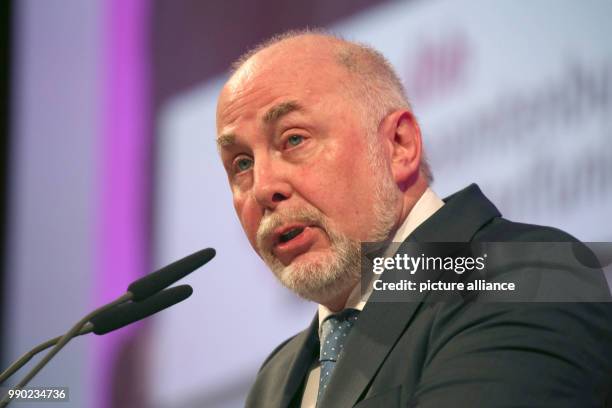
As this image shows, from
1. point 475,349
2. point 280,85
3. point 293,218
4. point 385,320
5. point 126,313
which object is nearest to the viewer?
point 475,349

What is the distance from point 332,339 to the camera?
6.63 feet

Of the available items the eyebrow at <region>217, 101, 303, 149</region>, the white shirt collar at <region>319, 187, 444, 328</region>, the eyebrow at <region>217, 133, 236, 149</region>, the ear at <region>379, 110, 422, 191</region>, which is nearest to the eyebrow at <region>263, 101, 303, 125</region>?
the eyebrow at <region>217, 101, 303, 149</region>

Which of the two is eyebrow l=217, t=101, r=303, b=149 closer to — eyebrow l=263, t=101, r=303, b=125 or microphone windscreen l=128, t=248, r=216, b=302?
eyebrow l=263, t=101, r=303, b=125

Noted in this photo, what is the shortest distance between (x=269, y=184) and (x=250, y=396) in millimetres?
620

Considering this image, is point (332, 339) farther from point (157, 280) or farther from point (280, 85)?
point (280, 85)

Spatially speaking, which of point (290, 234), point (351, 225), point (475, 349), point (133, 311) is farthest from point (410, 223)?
point (133, 311)

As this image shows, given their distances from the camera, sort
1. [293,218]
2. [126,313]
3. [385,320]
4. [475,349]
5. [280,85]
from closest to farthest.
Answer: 1. [475,349]
2. [126,313]
3. [385,320]
4. [293,218]
5. [280,85]

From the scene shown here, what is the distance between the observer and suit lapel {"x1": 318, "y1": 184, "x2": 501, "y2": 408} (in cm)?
175

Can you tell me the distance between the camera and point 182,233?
3258 millimetres

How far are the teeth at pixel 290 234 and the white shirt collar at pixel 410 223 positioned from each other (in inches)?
7.6

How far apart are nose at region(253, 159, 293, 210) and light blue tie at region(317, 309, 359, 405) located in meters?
0.30

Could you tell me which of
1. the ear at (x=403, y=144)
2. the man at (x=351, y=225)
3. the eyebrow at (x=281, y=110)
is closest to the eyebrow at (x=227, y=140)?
the man at (x=351, y=225)

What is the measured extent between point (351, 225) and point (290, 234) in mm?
139

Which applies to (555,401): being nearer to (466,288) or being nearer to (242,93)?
(466,288)
